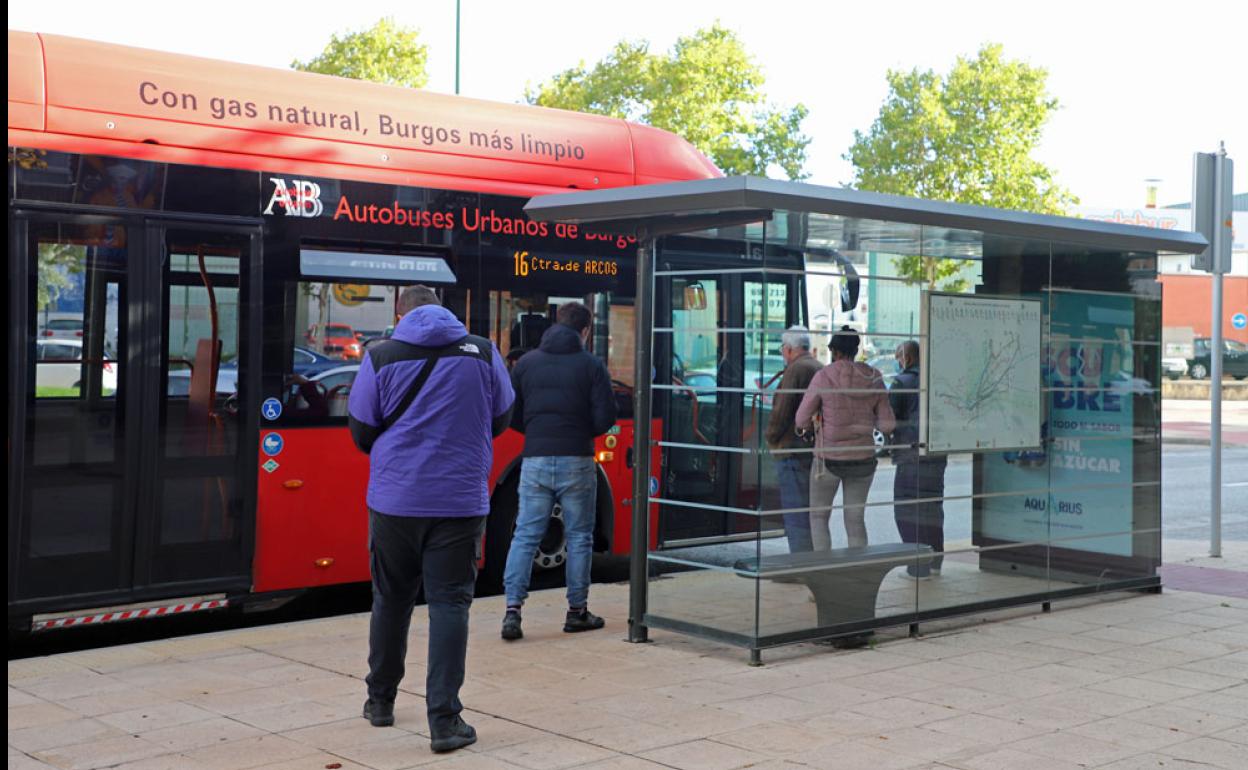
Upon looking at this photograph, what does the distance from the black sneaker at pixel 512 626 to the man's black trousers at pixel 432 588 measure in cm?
195

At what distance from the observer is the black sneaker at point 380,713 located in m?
5.89

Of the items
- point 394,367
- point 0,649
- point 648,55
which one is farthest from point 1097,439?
point 648,55

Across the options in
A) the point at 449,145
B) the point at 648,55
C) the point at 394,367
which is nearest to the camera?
the point at 394,367

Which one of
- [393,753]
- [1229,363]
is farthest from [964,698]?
[1229,363]

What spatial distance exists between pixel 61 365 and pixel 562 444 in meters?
2.65

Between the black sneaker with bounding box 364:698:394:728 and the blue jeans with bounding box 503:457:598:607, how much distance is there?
200 centimetres

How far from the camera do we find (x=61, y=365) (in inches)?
289

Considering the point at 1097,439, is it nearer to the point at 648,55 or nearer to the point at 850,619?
the point at 850,619

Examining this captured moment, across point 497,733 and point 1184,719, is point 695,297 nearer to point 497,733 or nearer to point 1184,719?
point 497,733

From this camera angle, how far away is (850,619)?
25.3 ft

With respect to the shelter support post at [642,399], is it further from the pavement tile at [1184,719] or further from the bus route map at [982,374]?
the pavement tile at [1184,719]

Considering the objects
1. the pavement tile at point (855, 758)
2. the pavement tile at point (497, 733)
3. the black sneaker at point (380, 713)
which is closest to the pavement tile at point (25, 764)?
the black sneaker at point (380, 713)

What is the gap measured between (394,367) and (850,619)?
3.22 meters

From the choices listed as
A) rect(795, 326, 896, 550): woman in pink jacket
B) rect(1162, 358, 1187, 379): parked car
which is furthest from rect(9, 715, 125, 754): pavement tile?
rect(1162, 358, 1187, 379): parked car
